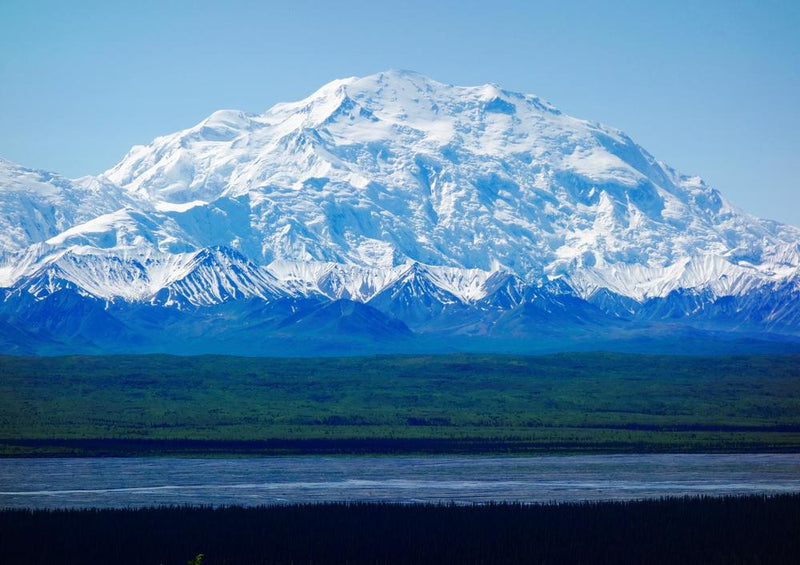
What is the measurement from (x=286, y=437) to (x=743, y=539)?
276 feet

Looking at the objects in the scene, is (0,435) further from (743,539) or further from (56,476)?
(743,539)

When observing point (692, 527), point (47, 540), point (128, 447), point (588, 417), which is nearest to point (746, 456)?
point (588, 417)

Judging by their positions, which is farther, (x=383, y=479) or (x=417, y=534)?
(x=383, y=479)

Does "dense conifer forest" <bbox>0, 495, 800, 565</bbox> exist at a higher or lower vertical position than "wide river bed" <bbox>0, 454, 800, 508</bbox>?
higher

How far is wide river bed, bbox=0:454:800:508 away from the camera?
370ft

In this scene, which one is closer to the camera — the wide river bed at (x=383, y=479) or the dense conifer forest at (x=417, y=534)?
the dense conifer forest at (x=417, y=534)

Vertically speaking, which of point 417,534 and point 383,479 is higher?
point 417,534

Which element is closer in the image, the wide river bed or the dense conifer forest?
the dense conifer forest

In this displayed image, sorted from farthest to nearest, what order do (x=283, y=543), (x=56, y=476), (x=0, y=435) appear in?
(x=0, y=435)
(x=56, y=476)
(x=283, y=543)

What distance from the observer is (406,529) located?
309 ft

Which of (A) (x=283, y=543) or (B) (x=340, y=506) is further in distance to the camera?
(B) (x=340, y=506)

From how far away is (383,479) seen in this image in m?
127

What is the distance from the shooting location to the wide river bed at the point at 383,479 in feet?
370

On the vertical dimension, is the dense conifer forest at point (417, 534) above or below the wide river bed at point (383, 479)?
above
